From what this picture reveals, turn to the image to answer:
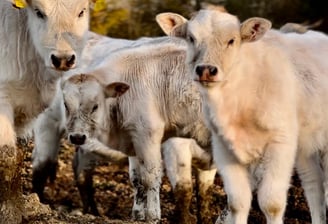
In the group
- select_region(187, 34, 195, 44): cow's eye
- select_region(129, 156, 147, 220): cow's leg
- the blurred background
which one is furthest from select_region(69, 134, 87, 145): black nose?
the blurred background

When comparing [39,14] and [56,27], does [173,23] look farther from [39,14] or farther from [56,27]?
[39,14]

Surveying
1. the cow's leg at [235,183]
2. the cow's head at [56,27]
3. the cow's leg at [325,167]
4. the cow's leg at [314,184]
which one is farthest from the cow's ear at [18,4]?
the cow's leg at [325,167]

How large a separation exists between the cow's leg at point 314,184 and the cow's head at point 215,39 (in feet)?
5.65

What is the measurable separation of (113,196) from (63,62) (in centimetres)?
554

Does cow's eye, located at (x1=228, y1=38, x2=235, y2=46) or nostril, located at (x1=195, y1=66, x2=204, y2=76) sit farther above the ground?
cow's eye, located at (x1=228, y1=38, x2=235, y2=46)

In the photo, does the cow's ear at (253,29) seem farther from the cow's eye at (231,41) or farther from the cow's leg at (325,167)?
the cow's leg at (325,167)

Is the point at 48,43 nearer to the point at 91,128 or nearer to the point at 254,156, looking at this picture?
the point at 91,128

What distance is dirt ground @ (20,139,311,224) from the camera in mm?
14305

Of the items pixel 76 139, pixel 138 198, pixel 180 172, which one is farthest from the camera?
pixel 180 172

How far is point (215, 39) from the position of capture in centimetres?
1030

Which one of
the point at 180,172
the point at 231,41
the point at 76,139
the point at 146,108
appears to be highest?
the point at 231,41

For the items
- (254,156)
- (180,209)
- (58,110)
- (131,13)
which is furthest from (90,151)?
(131,13)

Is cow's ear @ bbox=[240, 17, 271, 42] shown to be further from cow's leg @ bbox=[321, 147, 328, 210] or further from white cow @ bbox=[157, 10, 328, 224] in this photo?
cow's leg @ bbox=[321, 147, 328, 210]

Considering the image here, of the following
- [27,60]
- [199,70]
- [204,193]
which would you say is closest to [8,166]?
[27,60]
